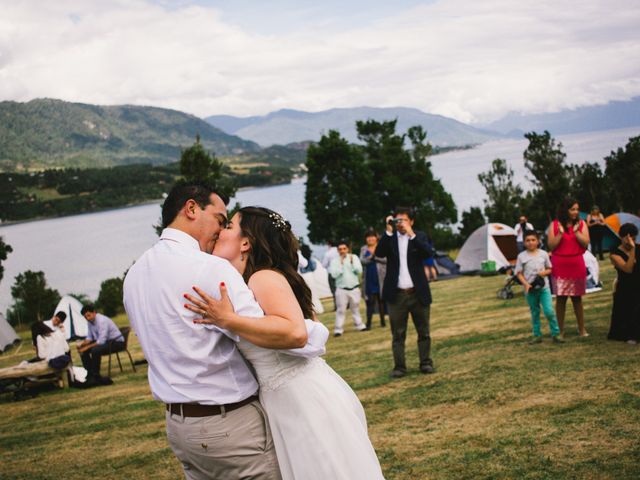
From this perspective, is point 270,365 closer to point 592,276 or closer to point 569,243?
point 569,243

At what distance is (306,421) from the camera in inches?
118

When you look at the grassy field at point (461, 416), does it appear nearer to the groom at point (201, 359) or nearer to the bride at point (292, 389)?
the bride at point (292, 389)

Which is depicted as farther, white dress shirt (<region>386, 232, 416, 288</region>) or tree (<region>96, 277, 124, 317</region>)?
tree (<region>96, 277, 124, 317</region>)

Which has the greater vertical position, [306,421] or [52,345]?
[306,421]

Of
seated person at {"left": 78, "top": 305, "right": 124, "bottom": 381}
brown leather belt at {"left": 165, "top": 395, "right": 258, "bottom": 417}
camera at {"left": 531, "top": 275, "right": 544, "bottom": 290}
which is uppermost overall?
brown leather belt at {"left": 165, "top": 395, "right": 258, "bottom": 417}

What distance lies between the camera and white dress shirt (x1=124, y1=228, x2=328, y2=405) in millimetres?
2791

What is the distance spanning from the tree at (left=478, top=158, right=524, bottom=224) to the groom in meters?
44.7

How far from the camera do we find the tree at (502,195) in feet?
154

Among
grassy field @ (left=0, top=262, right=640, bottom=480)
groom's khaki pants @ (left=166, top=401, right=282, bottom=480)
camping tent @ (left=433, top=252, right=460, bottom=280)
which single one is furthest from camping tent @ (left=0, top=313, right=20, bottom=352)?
groom's khaki pants @ (left=166, top=401, right=282, bottom=480)

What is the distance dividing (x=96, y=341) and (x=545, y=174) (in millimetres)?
33870

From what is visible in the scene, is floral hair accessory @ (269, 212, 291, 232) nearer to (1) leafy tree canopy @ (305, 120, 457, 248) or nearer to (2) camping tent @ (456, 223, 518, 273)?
(2) camping tent @ (456, 223, 518, 273)

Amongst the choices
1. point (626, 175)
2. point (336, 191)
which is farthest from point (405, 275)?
point (336, 191)

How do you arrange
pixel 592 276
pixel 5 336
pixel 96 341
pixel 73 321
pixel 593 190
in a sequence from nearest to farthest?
pixel 96 341 < pixel 592 276 < pixel 5 336 < pixel 73 321 < pixel 593 190

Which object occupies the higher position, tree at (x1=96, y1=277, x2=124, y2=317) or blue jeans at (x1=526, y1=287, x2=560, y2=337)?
blue jeans at (x1=526, y1=287, x2=560, y2=337)
